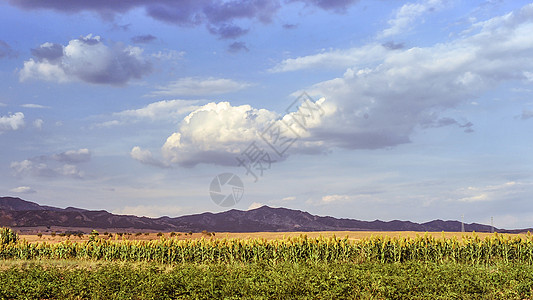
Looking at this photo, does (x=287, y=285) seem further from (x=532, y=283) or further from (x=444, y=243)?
(x=444, y=243)

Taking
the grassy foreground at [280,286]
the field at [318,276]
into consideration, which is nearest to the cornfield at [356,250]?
the field at [318,276]

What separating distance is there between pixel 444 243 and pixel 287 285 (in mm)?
12241

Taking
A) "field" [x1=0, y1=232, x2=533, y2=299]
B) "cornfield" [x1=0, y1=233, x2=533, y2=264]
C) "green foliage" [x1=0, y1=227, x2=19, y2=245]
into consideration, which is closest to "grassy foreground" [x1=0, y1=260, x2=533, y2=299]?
"field" [x1=0, y1=232, x2=533, y2=299]

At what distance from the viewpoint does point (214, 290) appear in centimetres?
1250

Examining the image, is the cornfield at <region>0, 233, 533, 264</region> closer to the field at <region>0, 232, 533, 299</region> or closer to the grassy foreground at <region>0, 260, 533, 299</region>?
the field at <region>0, 232, 533, 299</region>

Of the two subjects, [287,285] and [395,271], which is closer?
[287,285]

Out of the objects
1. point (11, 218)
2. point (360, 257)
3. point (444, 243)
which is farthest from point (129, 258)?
point (11, 218)

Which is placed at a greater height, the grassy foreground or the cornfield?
the cornfield

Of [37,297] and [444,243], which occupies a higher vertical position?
[444,243]

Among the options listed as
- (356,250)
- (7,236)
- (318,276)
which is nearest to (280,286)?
(318,276)

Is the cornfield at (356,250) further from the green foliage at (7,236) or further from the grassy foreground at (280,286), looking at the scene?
the green foliage at (7,236)

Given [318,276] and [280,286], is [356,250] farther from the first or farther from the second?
[280,286]

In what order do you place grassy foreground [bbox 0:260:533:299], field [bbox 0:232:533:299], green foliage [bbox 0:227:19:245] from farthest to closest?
1. green foliage [bbox 0:227:19:245]
2. field [bbox 0:232:533:299]
3. grassy foreground [bbox 0:260:533:299]

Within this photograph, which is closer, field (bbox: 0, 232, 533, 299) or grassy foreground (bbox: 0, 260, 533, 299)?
grassy foreground (bbox: 0, 260, 533, 299)
